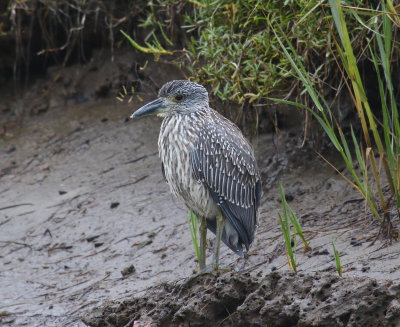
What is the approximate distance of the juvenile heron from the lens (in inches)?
253

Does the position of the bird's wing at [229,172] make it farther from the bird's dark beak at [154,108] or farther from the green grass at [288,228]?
the green grass at [288,228]

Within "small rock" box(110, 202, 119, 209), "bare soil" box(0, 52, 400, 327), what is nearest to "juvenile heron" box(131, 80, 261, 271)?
"bare soil" box(0, 52, 400, 327)

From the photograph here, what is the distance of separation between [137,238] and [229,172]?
4.86 feet

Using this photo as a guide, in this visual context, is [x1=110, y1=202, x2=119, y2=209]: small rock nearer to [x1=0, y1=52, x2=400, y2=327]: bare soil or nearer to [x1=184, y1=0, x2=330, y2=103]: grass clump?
[x1=0, y1=52, x2=400, y2=327]: bare soil

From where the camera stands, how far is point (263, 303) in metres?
5.02

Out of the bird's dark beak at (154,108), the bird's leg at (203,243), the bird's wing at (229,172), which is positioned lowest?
the bird's leg at (203,243)

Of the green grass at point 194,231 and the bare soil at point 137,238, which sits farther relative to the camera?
the green grass at point 194,231

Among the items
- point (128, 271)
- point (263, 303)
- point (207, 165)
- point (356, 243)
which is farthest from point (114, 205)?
point (263, 303)

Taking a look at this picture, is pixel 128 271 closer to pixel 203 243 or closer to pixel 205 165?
pixel 203 243

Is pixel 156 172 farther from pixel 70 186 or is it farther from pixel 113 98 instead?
pixel 113 98

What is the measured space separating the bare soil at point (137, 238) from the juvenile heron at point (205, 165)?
0.39 m

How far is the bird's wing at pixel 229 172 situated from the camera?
645 centimetres

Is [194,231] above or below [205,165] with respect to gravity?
below

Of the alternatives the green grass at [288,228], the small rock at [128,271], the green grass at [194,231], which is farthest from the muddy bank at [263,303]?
the small rock at [128,271]
